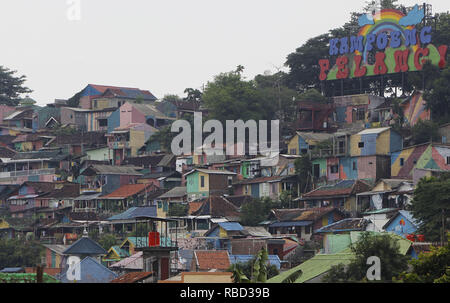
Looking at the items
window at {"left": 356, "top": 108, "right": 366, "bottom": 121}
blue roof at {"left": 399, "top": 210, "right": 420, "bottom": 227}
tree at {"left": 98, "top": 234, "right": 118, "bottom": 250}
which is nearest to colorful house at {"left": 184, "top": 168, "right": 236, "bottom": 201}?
tree at {"left": 98, "top": 234, "right": 118, "bottom": 250}

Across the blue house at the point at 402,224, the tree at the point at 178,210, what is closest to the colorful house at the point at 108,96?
the tree at the point at 178,210

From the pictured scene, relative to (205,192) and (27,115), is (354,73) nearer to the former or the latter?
(205,192)

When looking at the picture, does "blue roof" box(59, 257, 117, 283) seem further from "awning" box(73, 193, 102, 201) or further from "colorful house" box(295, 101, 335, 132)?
"colorful house" box(295, 101, 335, 132)

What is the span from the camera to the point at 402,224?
40.2 meters

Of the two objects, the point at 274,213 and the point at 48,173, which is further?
the point at 48,173

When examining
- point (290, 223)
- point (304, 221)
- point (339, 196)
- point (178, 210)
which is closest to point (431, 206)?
point (304, 221)

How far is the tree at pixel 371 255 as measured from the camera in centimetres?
Answer: 2644

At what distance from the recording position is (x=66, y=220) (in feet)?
185

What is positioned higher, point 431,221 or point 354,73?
point 354,73

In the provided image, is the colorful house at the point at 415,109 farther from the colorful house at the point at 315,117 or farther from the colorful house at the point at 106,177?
the colorful house at the point at 106,177

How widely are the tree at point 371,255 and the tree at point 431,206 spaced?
747 cm

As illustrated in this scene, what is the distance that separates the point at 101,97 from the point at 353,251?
46928mm

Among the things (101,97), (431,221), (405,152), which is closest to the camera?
(431,221)

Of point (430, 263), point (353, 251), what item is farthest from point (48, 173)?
point (430, 263)
